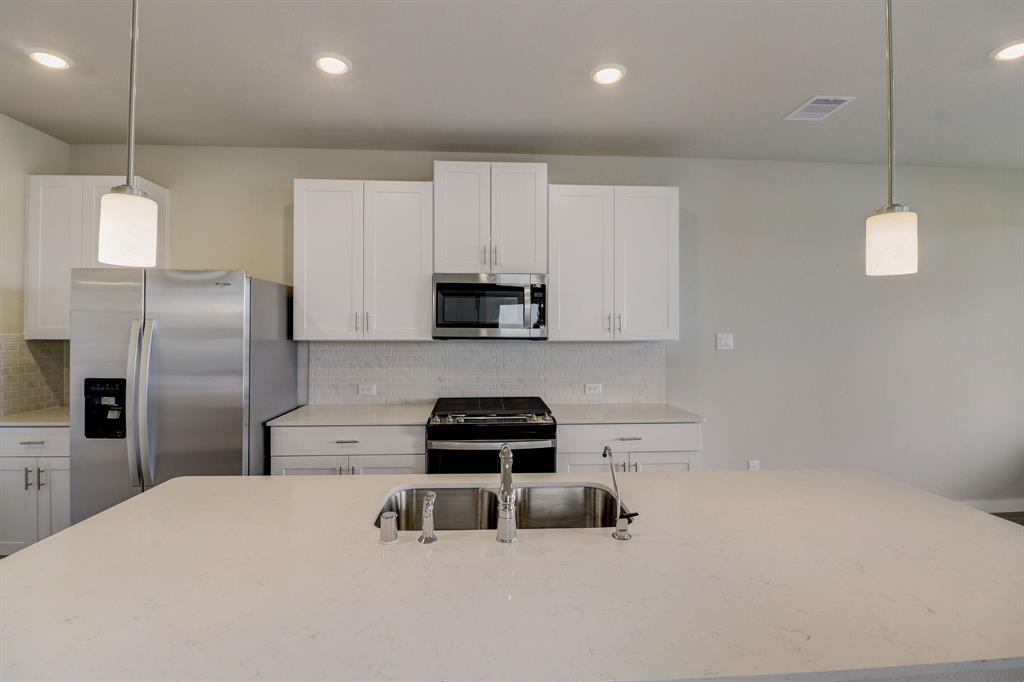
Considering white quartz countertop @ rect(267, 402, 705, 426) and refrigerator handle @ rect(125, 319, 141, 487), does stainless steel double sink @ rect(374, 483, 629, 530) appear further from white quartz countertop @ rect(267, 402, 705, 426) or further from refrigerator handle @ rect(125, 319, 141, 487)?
refrigerator handle @ rect(125, 319, 141, 487)

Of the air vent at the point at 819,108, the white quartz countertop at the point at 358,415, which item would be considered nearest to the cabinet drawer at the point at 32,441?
the white quartz countertop at the point at 358,415

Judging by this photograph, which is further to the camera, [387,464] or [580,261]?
[580,261]

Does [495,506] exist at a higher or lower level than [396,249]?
lower

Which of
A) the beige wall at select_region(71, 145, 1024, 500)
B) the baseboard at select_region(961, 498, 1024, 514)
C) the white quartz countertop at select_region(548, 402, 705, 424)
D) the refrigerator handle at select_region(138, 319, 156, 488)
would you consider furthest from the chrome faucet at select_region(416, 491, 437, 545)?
the baseboard at select_region(961, 498, 1024, 514)

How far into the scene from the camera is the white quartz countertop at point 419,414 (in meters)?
2.92

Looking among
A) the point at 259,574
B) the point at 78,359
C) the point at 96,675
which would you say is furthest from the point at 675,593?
the point at 78,359

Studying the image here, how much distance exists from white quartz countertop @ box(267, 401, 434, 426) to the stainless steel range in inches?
6.4

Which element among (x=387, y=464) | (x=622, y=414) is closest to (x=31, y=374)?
(x=387, y=464)

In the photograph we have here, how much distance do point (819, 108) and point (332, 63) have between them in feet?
8.67

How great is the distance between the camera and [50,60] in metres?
2.35

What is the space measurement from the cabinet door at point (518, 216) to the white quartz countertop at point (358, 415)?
1.06 m

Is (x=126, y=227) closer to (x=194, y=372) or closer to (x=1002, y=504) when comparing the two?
(x=194, y=372)

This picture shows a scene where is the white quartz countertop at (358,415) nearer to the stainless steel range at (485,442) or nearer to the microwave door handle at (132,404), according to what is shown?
the stainless steel range at (485,442)

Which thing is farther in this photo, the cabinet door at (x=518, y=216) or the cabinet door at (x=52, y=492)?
the cabinet door at (x=518, y=216)
